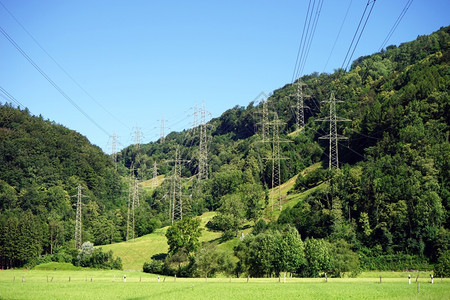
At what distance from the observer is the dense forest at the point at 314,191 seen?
89625mm

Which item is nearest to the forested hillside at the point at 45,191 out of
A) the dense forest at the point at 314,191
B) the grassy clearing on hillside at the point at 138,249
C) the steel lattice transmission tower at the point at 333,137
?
the dense forest at the point at 314,191

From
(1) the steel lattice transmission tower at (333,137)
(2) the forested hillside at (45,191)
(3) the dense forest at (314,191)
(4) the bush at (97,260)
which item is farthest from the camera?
(2) the forested hillside at (45,191)

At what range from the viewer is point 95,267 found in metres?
104

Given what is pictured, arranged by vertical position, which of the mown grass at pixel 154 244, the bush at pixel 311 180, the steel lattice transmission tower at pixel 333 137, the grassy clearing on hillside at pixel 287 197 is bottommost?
the mown grass at pixel 154 244

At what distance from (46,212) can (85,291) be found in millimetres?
99711

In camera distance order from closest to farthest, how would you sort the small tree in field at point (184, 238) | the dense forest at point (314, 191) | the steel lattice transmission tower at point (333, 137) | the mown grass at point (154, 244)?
the dense forest at point (314, 191), the small tree in field at point (184, 238), the steel lattice transmission tower at point (333, 137), the mown grass at point (154, 244)

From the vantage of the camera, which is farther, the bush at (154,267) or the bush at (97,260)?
the bush at (97,260)

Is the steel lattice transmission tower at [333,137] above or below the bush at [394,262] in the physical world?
above

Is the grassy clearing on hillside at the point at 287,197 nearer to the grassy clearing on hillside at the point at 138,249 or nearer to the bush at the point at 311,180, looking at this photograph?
the bush at the point at 311,180

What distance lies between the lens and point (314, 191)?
118875mm

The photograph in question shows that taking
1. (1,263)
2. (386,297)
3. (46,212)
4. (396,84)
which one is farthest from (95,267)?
(396,84)

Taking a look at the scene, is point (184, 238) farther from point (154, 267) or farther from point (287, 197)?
point (287, 197)

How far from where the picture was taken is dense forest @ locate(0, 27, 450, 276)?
89.6 m

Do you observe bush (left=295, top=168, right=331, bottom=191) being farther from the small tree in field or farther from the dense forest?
the small tree in field
